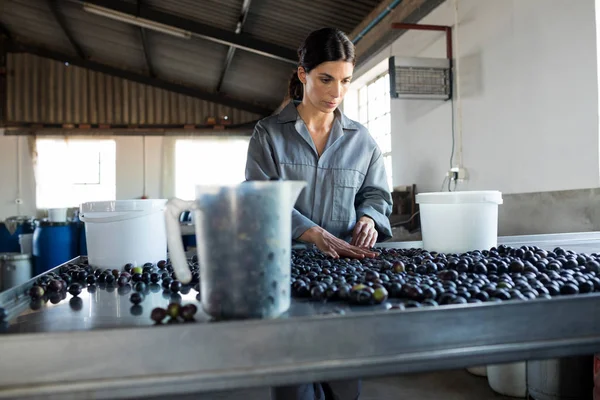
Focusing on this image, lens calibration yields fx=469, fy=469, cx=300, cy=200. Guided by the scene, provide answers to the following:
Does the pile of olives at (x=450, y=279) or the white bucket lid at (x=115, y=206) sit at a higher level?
the white bucket lid at (x=115, y=206)

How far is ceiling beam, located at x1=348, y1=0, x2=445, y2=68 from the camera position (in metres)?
3.86

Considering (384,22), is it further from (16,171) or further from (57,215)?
(16,171)

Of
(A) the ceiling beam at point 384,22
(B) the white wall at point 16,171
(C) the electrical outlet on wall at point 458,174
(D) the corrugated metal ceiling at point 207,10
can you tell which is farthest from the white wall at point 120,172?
(C) the electrical outlet on wall at point 458,174

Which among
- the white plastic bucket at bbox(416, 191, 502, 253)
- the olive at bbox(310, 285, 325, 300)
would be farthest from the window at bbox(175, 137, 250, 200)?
the olive at bbox(310, 285, 325, 300)

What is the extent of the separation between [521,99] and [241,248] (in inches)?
104

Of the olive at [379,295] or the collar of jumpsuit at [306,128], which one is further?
the collar of jumpsuit at [306,128]

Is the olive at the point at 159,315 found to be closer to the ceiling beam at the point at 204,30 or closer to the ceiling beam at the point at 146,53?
the ceiling beam at the point at 204,30

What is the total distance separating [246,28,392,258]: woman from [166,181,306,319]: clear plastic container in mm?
990

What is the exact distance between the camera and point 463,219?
1.24m

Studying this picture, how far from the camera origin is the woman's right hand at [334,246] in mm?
1262

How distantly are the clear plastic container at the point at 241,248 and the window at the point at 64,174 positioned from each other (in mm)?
9644

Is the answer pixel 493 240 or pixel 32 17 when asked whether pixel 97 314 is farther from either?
pixel 32 17

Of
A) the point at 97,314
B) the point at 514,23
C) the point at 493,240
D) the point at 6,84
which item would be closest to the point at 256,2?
the point at 514,23

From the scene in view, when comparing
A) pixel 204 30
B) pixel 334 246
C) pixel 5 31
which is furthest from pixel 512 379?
pixel 5 31
